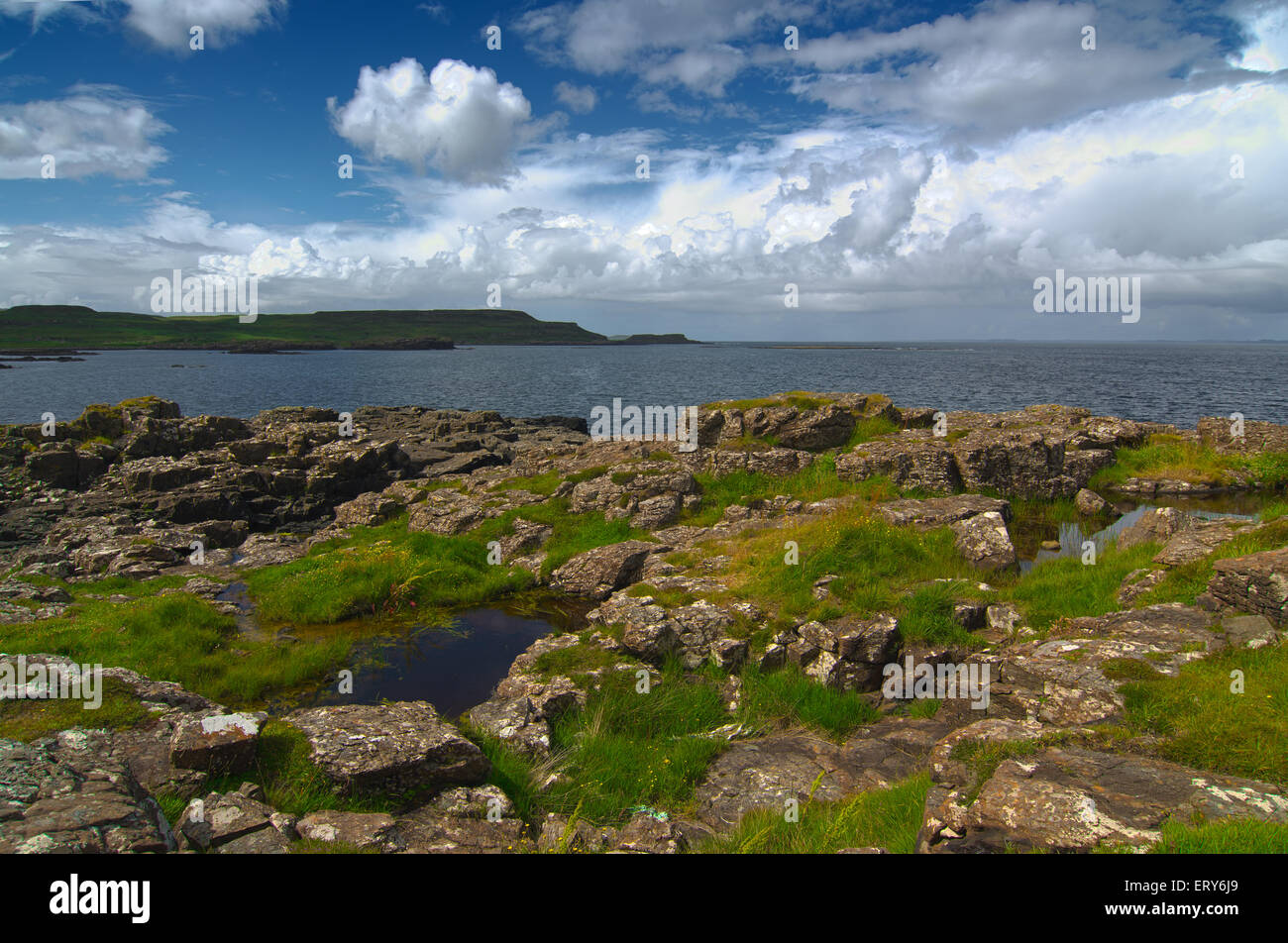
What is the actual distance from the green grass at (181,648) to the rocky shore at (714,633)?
181 mm

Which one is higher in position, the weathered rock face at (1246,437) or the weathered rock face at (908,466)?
the weathered rock face at (1246,437)

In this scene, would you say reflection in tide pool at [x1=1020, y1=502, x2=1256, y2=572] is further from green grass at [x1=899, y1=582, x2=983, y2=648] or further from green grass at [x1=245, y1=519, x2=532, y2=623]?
green grass at [x1=245, y1=519, x2=532, y2=623]

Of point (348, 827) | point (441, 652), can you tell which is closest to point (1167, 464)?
point (441, 652)

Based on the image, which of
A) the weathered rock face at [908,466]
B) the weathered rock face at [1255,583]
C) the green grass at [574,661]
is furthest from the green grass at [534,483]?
the weathered rock face at [1255,583]

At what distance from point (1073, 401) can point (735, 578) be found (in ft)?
290

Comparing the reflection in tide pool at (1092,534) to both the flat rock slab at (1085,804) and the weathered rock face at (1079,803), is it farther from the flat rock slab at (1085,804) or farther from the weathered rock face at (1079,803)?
the flat rock slab at (1085,804)

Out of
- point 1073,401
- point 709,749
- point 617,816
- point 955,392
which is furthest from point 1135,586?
point 955,392

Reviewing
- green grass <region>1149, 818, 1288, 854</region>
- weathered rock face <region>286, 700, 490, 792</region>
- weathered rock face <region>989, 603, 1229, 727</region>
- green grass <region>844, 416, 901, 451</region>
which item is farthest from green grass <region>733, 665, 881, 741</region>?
green grass <region>844, 416, 901, 451</region>

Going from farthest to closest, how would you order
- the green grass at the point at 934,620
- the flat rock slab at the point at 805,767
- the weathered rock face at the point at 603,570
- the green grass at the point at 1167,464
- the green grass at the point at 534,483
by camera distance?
1. the green grass at the point at 534,483
2. the green grass at the point at 1167,464
3. the weathered rock face at the point at 603,570
4. the green grass at the point at 934,620
5. the flat rock slab at the point at 805,767

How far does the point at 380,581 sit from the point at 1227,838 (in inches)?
830

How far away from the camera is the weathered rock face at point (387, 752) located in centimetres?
1010

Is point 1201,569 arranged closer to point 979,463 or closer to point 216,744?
point 979,463

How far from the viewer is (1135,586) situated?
15.8 metres

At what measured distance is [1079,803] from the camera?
8078 mm
